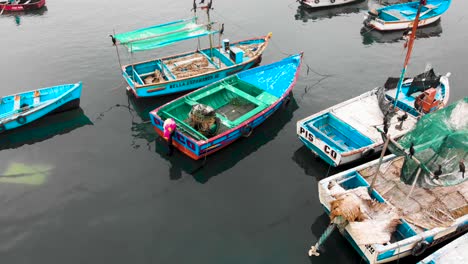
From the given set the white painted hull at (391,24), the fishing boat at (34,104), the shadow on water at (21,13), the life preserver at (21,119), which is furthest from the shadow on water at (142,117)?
the shadow on water at (21,13)

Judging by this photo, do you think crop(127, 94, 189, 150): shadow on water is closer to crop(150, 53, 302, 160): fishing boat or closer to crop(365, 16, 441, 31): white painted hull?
crop(150, 53, 302, 160): fishing boat

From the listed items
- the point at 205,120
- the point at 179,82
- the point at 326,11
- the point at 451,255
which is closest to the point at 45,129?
the point at 179,82

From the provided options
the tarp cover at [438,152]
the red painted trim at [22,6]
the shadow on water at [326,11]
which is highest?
the red painted trim at [22,6]

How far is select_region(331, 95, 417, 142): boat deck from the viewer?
61.4ft

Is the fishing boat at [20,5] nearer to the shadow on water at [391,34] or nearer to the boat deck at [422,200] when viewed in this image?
the shadow on water at [391,34]

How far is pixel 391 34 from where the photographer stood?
3684 centimetres

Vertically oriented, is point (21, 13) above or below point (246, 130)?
above

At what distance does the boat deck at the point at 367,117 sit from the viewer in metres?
18.7

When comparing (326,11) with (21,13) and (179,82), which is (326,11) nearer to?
(179,82)

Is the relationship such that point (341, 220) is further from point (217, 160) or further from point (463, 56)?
point (463, 56)

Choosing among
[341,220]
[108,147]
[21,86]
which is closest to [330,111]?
[341,220]

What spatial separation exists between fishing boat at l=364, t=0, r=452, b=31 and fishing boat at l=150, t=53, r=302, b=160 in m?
16.7

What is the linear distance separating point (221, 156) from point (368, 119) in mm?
9450

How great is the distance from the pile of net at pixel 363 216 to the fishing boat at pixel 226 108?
7647 millimetres
